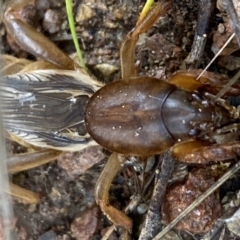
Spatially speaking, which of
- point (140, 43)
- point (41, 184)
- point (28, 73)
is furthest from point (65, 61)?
point (41, 184)

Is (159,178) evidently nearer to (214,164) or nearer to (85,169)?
(214,164)

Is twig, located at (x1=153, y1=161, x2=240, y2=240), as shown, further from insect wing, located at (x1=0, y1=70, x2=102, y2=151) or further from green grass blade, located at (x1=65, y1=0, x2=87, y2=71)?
green grass blade, located at (x1=65, y1=0, x2=87, y2=71)

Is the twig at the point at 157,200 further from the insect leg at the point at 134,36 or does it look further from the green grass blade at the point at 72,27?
the green grass blade at the point at 72,27

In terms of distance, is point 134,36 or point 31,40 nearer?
point 134,36

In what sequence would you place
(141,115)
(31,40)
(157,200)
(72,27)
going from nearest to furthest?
(141,115), (157,200), (72,27), (31,40)

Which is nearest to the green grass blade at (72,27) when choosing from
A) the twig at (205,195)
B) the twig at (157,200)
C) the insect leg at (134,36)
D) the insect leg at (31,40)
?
the insect leg at (31,40)

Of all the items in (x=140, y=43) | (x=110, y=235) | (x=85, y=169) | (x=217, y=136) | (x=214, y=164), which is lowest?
(x=110, y=235)

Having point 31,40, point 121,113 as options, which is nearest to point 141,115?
point 121,113

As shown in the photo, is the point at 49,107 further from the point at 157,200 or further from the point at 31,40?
the point at 157,200

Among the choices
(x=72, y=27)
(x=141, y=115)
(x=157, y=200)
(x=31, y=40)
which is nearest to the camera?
(x=141, y=115)
